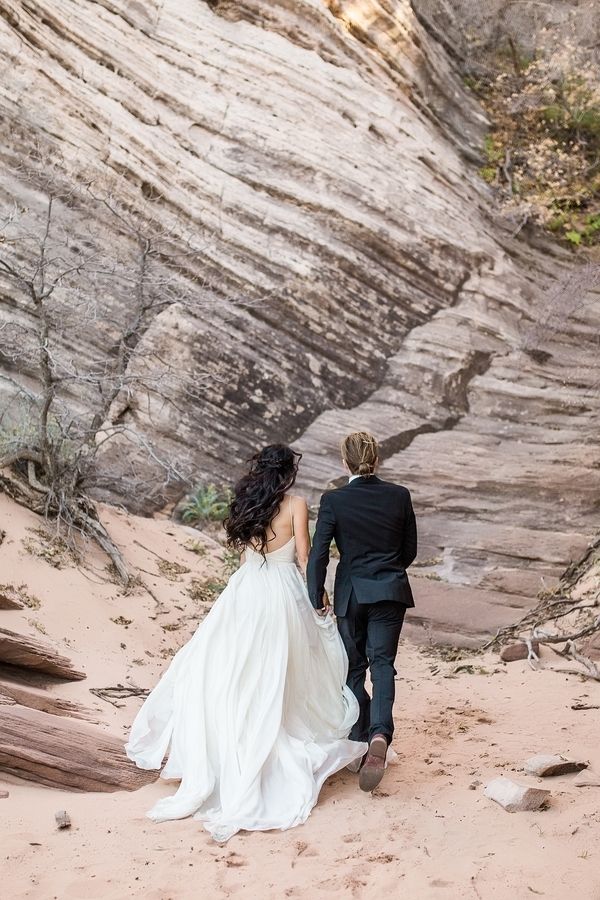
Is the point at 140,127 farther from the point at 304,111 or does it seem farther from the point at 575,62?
the point at 575,62

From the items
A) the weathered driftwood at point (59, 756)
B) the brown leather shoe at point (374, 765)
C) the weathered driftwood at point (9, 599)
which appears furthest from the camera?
the weathered driftwood at point (9, 599)

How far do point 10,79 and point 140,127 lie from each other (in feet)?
6.09

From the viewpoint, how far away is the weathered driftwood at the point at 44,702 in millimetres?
5426

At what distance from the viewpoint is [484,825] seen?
13.7 feet

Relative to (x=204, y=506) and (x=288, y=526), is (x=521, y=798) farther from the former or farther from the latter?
(x=204, y=506)

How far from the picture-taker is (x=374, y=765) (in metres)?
4.53

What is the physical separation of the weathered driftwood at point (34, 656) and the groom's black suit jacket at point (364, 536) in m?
2.09

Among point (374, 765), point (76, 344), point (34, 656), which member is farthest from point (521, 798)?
point (76, 344)

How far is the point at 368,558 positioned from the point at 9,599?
335cm

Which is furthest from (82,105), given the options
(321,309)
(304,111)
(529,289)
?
(529,289)

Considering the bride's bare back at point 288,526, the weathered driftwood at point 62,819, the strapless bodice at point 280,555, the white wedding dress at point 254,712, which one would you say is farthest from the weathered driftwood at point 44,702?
the bride's bare back at point 288,526

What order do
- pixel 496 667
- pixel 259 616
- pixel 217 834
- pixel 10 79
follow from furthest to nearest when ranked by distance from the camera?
1. pixel 10 79
2. pixel 496 667
3. pixel 259 616
4. pixel 217 834

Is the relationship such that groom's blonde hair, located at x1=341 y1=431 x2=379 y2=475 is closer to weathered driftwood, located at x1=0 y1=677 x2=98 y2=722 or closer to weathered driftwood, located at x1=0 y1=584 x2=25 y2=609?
weathered driftwood, located at x1=0 y1=677 x2=98 y2=722

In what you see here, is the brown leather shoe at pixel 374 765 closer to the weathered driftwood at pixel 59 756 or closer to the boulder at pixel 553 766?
the boulder at pixel 553 766
